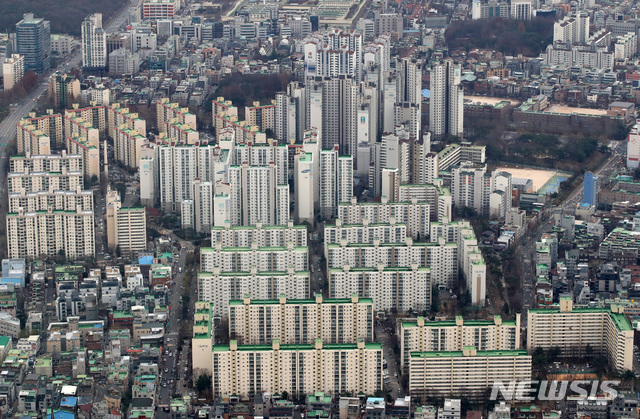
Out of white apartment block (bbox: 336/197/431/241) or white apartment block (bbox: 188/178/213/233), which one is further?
white apartment block (bbox: 188/178/213/233)

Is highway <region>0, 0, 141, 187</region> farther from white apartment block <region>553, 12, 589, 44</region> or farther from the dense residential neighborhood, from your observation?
white apartment block <region>553, 12, 589, 44</region>

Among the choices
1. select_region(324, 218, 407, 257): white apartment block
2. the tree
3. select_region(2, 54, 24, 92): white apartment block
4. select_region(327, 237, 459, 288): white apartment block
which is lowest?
the tree

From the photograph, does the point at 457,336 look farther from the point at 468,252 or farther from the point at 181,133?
the point at 181,133

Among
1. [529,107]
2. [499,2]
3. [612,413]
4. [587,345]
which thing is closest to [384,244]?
[587,345]

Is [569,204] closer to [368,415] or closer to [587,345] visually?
[587,345]

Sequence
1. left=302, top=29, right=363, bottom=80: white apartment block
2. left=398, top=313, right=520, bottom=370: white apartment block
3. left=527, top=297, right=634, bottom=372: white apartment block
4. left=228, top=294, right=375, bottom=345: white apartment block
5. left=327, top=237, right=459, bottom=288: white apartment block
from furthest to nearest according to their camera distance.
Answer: left=302, top=29, right=363, bottom=80: white apartment block < left=327, top=237, right=459, bottom=288: white apartment block < left=228, top=294, right=375, bottom=345: white apartment block < left=527, top=297, right=634, bottom=372: white apartment block < left=398, top=313, right=520, bottom=370: white apartment block

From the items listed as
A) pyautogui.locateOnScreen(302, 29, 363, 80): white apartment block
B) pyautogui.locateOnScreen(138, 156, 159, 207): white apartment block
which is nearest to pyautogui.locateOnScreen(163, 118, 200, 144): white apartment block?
pyautogui.locateOnScreen(138, 156, 159, 207): white apartment block

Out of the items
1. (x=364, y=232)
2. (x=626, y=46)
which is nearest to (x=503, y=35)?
(x=626, y=46)
